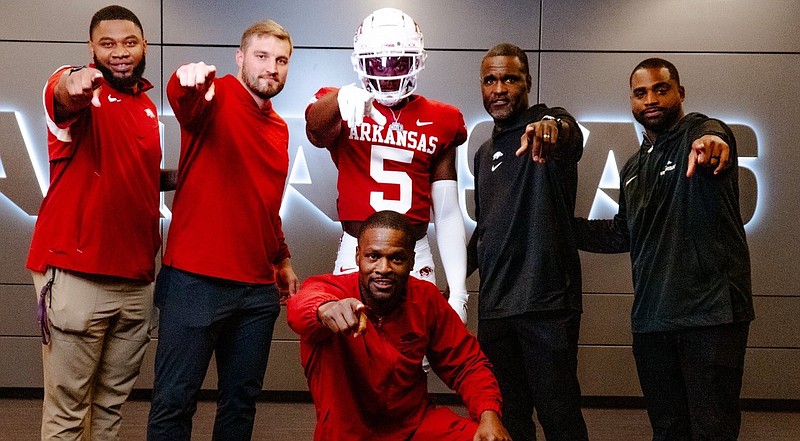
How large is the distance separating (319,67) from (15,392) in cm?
257

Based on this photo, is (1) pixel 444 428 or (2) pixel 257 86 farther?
(2) pixel 257 86

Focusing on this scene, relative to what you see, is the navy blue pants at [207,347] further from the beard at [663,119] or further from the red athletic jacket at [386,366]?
the beard at [663,119]

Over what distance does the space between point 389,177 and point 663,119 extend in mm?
974

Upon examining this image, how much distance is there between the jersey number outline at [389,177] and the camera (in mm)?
2445

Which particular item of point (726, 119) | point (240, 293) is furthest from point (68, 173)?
point (726, 119)

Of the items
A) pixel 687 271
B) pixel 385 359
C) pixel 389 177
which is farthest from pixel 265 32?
Answer: pixel 687 271

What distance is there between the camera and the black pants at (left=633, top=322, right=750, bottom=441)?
2.49m

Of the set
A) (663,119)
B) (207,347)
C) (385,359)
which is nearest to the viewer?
(385,359)

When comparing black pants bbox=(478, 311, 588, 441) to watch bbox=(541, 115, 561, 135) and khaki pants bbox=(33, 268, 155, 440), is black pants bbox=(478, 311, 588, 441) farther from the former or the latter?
khaki pants bbox=(33, 268, 155, 440)

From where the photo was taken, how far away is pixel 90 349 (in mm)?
2531

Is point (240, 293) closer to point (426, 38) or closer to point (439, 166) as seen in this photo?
point (439, 166)

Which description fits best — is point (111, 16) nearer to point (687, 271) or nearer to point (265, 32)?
point (265, 32)

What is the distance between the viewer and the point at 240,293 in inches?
96.1

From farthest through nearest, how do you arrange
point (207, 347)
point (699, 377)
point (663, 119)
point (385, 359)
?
point (663, 119) → point (699, 377) → point (207, 347) → point (385, 359)
